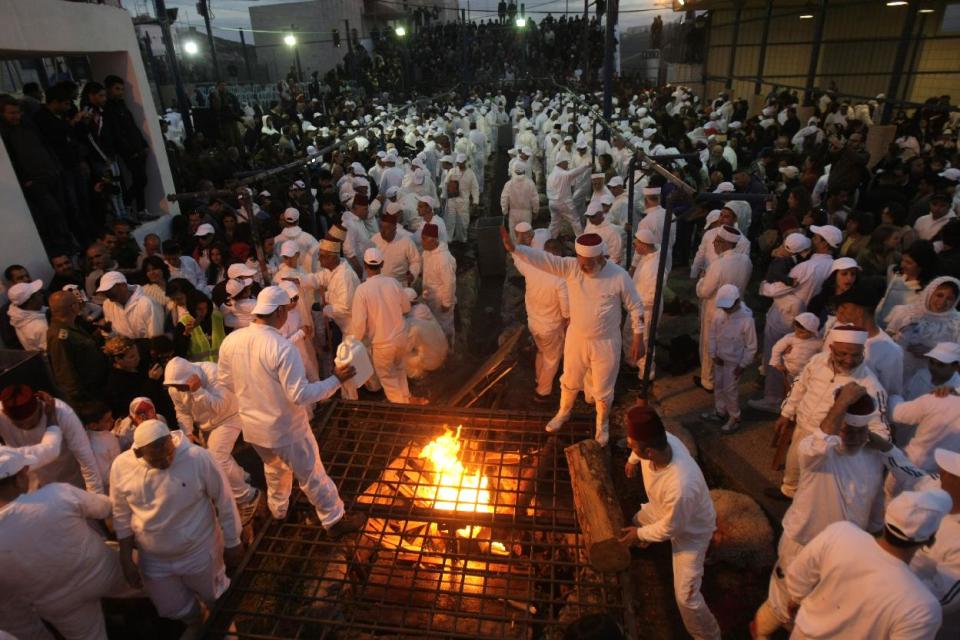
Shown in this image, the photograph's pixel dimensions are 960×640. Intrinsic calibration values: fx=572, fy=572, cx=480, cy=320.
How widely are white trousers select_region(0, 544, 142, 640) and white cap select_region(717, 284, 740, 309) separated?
5023 mm

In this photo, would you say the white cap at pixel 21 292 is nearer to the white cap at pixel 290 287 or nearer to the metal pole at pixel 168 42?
the white cap at pixel 290 287

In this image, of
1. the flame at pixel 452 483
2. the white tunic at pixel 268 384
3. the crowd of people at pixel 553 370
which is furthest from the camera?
the flame at pixel 452 483

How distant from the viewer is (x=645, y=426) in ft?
10.6

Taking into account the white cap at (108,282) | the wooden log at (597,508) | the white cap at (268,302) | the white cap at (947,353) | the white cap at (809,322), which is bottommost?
the wooden log at (597,508)

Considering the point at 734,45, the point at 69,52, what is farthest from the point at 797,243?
the point at 734,45

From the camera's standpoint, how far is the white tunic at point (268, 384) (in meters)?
3.96

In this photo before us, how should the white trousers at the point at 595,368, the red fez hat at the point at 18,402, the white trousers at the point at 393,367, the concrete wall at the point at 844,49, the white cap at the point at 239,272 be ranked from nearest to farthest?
the red fez hat at the point at 18,402 < the white trousers at the point at 595,368 < the white cap at the point at 239,272 < the white trousers at the point at 393,367 < the concrete wall at the point at 844,49

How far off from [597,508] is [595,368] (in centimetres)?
→ 170

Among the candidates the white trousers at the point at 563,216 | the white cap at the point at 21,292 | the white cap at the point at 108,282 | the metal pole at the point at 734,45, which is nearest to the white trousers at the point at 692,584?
the white cap at the point at 108,282

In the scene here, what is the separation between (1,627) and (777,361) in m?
5.77

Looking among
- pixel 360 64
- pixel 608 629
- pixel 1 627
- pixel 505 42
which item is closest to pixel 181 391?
pixel 1 627

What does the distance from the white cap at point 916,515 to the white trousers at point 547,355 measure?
4.02m

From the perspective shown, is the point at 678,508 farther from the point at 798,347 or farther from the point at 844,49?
the point at 844,49

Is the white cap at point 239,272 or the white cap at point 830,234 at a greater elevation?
the white cap at point 830,234
